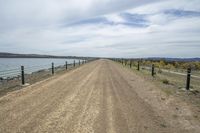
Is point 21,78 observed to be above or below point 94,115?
below

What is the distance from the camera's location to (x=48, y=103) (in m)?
10.4

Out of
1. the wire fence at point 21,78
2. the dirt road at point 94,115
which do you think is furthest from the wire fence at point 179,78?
the wire fence at point 21,78

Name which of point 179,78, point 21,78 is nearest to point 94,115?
point 21,78

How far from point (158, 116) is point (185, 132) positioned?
5.52ft

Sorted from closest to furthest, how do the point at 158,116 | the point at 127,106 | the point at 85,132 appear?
the point at 85,132
the point at 158,116
the point at 127,106

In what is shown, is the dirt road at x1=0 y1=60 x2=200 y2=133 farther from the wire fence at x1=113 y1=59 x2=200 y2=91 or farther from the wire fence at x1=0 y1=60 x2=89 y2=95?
the wire fence at x1=113 y1=59 x2=200 y2=91

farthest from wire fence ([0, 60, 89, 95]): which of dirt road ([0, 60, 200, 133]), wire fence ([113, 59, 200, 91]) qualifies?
wire fence ([113, 59, 200, 91])

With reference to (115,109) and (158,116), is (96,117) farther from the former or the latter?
(158,116)

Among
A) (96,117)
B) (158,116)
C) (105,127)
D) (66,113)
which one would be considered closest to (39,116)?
(66,113)

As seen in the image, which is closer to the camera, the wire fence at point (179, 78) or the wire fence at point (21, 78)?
the wire fence at point (179, 78)

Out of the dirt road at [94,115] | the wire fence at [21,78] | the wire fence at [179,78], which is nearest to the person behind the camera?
the dirt road at [94,115]

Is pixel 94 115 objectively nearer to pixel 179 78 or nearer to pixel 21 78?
pixel 21 78

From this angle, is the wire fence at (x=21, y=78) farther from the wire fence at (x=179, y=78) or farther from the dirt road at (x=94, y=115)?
the wire fence at (x=179, y=78)

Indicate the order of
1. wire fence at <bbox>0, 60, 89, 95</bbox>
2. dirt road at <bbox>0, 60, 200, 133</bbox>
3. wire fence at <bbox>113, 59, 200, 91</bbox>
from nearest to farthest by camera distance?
1. dirt road at <bbox>0, 60, 200, 133</bbox>
2. wire fence at <bbox>113, 59, 200, 91</bbox>
3. wire fence at <bbox>0, 60, 89, 95</bbox>
